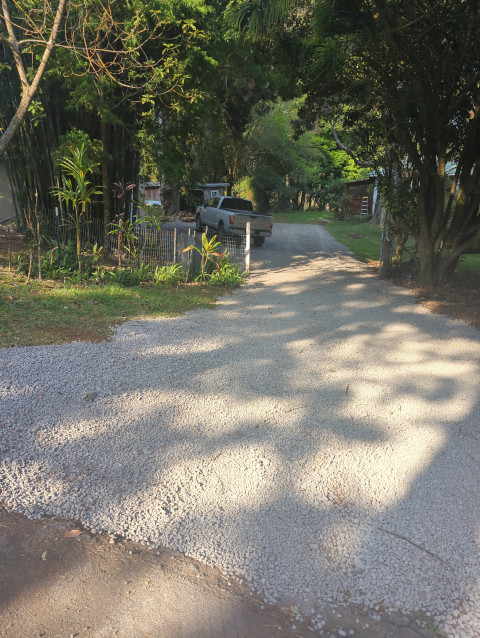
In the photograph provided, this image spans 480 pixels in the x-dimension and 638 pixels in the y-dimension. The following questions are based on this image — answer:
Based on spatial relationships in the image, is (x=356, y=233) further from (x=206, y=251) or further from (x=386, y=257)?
(x=206, y=251)

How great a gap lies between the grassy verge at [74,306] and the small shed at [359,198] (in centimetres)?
2907

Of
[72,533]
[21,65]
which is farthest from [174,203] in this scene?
[72,533]

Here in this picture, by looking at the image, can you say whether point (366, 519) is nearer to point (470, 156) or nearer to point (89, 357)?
point (89, 357)

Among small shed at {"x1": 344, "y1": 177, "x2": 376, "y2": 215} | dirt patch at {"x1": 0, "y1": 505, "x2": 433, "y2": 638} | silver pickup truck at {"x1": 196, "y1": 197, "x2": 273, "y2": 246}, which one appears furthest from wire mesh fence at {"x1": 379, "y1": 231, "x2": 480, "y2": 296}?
small shed at {"x1": 344, "y1": 177, "x2": 376, "y2": 215}

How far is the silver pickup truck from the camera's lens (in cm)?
1789

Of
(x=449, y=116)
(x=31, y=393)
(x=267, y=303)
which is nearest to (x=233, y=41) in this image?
(x=449, y=116)

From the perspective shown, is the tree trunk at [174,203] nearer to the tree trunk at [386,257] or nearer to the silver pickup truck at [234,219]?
the silver pickup truck at [234,219]

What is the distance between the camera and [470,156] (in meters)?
9.95

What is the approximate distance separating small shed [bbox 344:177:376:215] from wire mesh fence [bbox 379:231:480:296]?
25040 millimetres

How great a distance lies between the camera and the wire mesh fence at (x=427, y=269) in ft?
34.6

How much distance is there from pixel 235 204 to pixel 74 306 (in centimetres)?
1326

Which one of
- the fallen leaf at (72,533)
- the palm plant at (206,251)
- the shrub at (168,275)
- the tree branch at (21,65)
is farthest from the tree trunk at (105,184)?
the fallen leaf at (72,533)

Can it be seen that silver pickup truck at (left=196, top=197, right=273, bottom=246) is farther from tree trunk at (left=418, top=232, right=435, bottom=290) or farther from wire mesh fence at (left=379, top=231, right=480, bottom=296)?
tree trunk at (left=418, top=232, right=435, bottom=290)

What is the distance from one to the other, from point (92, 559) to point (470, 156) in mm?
10111
